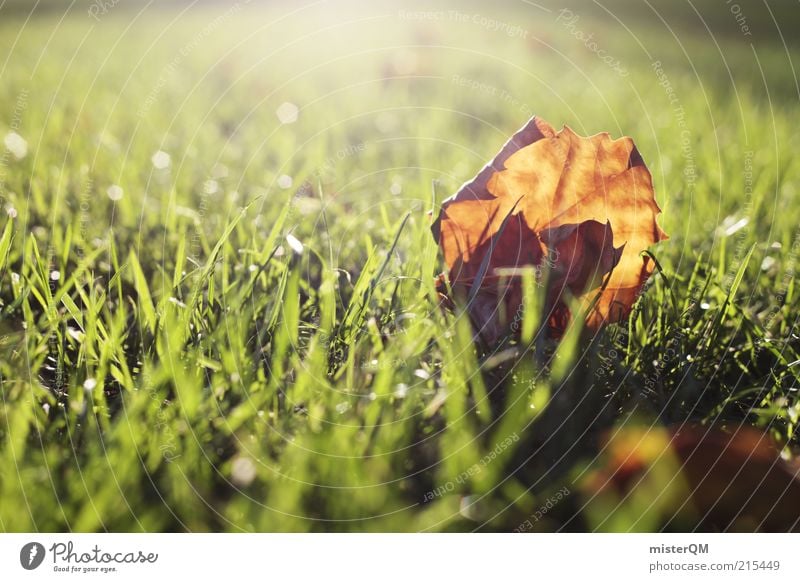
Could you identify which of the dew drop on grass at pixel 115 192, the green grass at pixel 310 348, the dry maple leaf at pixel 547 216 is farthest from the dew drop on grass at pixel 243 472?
the dew drop on grass at pixel 115 192

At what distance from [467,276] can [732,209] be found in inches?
22.5

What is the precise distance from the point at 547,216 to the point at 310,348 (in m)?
0.21

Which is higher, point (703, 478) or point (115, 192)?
point (115, 192)

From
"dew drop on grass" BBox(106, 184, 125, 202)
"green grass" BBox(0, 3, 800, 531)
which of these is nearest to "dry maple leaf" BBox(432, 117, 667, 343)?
"green grass" BBox(0, 3, 800, 531)

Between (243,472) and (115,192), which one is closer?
(243,472)

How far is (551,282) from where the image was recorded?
54 cm

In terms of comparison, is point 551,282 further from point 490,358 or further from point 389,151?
point 389,151

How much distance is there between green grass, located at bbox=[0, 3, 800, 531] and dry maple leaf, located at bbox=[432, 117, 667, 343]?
0.03 meters

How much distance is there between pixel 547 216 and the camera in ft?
1.84

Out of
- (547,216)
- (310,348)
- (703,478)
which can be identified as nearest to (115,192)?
(310,348)

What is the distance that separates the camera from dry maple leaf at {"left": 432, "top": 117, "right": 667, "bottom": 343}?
1.80ft

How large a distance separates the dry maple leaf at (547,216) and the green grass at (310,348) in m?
0.03

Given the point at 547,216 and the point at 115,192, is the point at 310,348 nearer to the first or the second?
the point at 547,216

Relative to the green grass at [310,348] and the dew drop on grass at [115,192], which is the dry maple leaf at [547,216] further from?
the dew drop on grass at [115,192]
